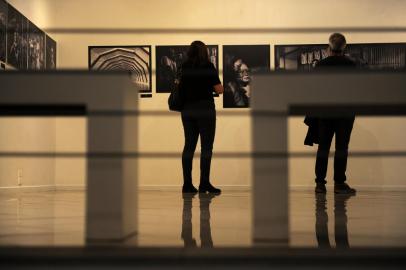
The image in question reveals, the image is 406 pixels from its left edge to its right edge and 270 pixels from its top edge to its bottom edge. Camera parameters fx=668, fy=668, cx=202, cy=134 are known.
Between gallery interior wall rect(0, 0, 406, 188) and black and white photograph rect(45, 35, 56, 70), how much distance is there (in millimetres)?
113

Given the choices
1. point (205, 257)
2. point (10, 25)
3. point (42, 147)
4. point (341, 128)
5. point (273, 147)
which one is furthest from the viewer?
point (42, 147)

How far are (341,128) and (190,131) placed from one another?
3.11 ft

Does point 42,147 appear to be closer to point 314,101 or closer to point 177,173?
point 177,173

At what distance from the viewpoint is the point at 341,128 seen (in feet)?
13.7

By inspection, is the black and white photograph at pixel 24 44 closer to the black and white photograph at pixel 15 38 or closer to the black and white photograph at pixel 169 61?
the black and white photograph at pixel 15 38

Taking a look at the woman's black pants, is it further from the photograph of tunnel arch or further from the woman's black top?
the photograph of tunnel arch

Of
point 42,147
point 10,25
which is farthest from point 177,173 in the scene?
point 10,25

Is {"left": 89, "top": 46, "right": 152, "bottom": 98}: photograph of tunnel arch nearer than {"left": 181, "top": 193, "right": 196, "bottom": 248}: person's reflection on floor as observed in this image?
No

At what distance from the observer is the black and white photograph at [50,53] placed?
20.3 feet

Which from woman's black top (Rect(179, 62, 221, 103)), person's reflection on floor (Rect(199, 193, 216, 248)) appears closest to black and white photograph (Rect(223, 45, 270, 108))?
woman's black top (Rect(179, 62, 221, 103))

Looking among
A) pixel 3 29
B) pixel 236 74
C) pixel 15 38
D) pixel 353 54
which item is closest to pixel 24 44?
pixel 15 38

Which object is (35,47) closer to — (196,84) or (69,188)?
(69,188)

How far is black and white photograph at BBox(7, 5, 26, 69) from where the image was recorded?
5129mm

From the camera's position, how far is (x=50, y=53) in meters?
6.30
